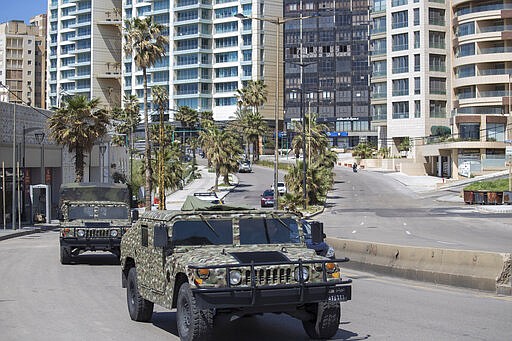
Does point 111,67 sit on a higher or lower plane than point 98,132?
higher

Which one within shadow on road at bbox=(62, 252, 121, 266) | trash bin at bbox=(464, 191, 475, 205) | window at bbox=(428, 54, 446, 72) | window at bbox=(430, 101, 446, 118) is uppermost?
window at bbox=(428, 54, 446, 72)

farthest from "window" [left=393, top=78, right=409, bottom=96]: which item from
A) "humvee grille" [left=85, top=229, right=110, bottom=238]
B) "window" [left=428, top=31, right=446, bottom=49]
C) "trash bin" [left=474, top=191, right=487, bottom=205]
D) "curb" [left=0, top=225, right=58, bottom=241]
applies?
"humvee grille" [left=85, top=229, right=110, bottom=238]

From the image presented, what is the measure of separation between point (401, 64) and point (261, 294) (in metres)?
99.7

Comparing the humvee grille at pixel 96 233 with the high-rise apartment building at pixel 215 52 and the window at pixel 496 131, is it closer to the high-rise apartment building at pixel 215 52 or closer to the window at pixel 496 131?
the window at pixel 496 131

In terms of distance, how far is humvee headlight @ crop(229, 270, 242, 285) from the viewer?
30.9 ft

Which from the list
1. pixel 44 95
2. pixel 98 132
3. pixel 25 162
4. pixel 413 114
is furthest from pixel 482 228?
pixel 44 95

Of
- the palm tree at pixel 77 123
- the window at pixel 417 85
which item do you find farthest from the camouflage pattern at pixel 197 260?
the window at pixel 417 85

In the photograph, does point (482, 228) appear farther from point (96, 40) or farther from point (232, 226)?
point (96, 40)

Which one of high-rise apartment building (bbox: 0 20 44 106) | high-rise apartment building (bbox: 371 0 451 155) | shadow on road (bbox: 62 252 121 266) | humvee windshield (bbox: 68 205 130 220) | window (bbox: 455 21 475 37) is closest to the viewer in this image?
humvee windshield (bbox: 68 205 130 220)

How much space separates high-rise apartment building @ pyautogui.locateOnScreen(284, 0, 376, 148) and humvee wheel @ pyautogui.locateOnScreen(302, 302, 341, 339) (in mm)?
152224

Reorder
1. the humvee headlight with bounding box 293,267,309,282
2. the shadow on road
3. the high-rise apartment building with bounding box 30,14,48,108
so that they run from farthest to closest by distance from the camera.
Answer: the high-rise apartment building with bounding box 30,14,48,108, the shadow on road, the humvee headlight with bounding box 293,267,309,282

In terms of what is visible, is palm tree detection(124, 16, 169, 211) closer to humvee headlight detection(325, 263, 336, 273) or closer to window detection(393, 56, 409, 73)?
humvee headlight detection(325, 263, 336, 273)

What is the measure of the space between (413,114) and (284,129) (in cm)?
5453

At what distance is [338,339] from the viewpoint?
1052cm
